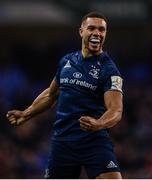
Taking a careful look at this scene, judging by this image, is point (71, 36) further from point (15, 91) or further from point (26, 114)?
point (26, 114)


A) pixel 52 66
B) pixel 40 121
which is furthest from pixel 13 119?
pixel 52 66

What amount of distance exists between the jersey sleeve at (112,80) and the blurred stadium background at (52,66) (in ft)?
14.4

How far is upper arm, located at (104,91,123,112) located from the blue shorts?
325 millimetres

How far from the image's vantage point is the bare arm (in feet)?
18.4

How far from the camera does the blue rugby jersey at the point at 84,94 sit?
6.05m

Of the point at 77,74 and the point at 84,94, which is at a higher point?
the point at 77,74

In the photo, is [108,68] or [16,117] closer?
[108,68]

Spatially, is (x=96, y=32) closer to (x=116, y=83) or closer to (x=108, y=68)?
(x=108, y=68)

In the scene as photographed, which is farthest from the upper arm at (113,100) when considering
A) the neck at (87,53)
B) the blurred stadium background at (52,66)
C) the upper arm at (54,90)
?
the blurred stadium background at (52,66)

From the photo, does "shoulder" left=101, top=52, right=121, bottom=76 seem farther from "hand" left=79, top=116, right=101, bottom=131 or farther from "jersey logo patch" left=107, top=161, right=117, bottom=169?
"jersey logo patch" left=107, top=161, right=117, bottom=169

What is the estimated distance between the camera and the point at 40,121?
39.0 feet

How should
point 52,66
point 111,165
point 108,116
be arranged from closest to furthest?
1. point 108,116
2. point 111,165
3. point 52,66

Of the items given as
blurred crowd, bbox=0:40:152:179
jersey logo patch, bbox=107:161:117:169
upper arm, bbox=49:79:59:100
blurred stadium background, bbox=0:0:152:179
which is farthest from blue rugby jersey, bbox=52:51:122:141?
blurred stadium background, bbox=0:0:152:179

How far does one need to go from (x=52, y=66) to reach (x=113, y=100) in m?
7.96
